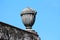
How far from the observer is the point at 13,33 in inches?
578

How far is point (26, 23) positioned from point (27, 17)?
0.83 feet

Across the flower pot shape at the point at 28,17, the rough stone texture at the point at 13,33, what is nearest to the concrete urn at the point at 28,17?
the flower pot shape at the point at 28,17

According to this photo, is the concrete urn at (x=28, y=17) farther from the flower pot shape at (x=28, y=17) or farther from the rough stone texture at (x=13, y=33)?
the rough stone texture at (x=13, y=33)

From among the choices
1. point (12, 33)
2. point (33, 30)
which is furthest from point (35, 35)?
point (12, 33)

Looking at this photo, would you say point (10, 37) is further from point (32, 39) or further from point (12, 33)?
point (32, 39)

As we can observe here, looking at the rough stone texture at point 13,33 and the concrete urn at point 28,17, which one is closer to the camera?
the rough stone texture at point 13,33

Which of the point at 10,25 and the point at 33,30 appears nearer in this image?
the point at 10,25

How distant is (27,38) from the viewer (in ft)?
49.9

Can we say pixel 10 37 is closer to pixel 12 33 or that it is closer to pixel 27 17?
pixel 12 33

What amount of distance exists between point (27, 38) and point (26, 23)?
653 mm

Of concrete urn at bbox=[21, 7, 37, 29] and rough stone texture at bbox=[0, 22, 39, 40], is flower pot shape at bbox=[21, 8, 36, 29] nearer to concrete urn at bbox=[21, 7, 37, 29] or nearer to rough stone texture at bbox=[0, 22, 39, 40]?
concrete urn at bbox=[21, 7, 37, 29]

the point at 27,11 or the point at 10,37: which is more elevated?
the point at 27,11

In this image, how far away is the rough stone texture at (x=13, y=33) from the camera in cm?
1428

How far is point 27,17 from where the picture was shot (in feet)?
50.6
